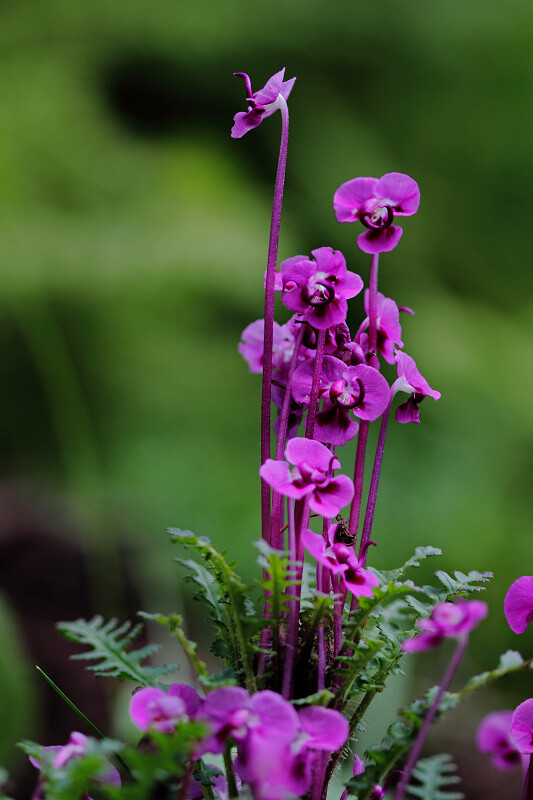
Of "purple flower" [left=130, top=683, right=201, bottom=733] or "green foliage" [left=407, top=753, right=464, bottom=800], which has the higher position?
"purple flower" [left=130, top=683, right=201, bottom=733]

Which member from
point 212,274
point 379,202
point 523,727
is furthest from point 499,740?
point 212,274

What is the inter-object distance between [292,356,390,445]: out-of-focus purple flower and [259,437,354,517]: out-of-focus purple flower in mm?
26

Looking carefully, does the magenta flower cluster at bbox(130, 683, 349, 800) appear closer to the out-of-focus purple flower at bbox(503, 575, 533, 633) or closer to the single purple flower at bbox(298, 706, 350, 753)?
the single purple flower at bbox(298, 706, 350, 753)

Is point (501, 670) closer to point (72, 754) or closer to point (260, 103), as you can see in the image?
point (72, 754)

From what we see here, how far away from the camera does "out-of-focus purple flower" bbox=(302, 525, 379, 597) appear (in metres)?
0.33

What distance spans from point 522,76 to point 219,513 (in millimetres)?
1545

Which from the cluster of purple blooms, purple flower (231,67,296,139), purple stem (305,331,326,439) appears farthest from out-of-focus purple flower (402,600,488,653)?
purple flower (231,67,296,139)

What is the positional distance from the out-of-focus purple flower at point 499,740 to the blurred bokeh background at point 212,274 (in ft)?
4.16

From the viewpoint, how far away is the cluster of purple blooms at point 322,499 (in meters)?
0.29

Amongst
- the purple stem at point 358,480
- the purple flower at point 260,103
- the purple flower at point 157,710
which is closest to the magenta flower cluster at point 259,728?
the purple flower at point 157,710

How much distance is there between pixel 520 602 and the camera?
0.36 m

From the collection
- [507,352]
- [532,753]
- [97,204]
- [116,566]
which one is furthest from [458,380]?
[532,753]

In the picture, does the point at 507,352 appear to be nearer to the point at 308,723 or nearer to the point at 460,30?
the point at 460,30

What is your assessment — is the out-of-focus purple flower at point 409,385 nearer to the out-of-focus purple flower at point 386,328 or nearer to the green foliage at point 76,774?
the out-of-focus purple flower at point 386,328
